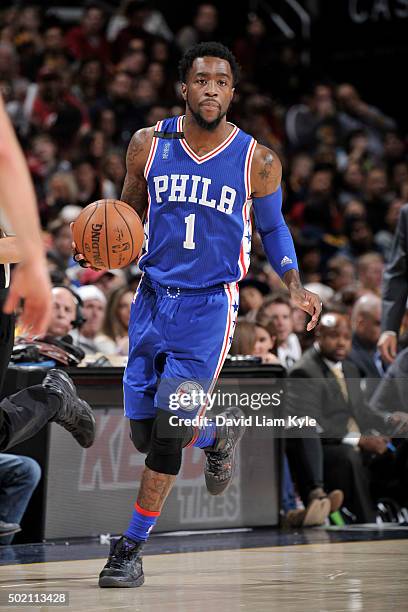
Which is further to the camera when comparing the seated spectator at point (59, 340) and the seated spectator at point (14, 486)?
the seated spectator at point (59, 340)

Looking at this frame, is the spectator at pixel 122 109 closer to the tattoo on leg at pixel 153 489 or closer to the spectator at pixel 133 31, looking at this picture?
the spectator at pixel 133 31

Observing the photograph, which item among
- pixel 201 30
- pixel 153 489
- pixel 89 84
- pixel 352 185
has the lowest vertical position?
pixel 153 489

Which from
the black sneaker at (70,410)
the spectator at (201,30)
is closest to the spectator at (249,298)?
the black sneaker at (70,410)

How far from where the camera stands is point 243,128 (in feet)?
46.4

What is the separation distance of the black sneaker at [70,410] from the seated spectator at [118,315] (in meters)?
2.38

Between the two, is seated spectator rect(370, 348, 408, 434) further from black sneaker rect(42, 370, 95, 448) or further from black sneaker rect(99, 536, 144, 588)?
black sneaker rect(99, 536, 144, 588)

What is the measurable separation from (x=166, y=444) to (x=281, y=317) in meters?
3.50

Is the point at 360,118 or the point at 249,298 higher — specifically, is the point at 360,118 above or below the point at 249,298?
above

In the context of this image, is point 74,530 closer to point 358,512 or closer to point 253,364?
→ point 253,364

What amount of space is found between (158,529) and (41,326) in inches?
172

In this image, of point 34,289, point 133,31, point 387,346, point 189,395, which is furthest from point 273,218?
point 133,31

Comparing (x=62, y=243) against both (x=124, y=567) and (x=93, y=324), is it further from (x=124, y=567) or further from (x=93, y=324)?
(x=124, y=567)

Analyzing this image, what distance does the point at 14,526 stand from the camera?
6.25 metres

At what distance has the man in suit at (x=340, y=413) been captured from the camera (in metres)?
7.46
